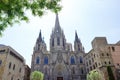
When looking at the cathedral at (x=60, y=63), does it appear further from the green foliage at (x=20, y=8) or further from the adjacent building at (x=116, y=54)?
the green foliage at (x=20, y=8)

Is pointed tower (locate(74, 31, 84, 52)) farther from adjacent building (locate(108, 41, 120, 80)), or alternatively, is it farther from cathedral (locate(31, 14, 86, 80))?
adjacent building (locate(108, 41, 120, 80))

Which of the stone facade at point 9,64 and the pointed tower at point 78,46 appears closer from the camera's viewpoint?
the stone facade at point 9,64

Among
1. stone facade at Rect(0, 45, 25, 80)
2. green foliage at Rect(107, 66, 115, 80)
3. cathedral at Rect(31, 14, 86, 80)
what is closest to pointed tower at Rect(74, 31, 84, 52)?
cathedral at Rect(31, 14, 86, 80)

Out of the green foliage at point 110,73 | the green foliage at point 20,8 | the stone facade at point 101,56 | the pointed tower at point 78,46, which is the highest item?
the pointed tower at point 78,46

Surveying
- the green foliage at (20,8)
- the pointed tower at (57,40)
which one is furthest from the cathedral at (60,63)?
the green foliage at (20,8)

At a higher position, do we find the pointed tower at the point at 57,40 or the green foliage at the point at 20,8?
the pointed tower at the point at 57,40

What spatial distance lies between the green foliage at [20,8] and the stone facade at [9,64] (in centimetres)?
2258

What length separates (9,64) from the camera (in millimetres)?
27250

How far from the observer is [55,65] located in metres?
43.9

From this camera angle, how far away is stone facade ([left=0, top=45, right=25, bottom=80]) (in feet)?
83.4

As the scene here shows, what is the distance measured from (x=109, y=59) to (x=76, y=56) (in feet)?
46.8

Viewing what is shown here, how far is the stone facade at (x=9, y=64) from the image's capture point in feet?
83.4

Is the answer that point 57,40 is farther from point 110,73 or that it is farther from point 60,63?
point 110,73

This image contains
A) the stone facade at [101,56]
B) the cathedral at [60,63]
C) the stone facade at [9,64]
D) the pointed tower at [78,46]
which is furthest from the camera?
the pointed tower at [78,46]
